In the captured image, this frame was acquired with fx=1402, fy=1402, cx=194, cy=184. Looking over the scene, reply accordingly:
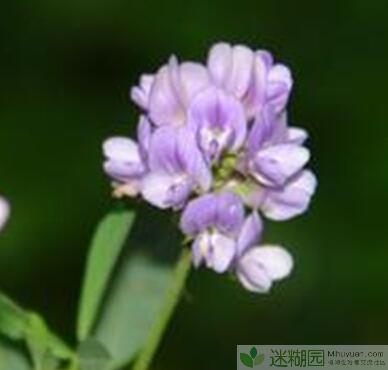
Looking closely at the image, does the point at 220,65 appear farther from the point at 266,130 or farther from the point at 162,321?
the point at 162,321

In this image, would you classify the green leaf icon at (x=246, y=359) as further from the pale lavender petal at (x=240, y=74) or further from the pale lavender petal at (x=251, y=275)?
the pale lavender petal at (x=240, y=74)

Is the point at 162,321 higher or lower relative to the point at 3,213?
lower

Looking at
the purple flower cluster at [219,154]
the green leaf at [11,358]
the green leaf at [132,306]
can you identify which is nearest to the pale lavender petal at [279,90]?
the purple flower cluster at [219,154]

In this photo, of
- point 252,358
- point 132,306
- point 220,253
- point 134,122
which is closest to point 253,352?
point 252,358

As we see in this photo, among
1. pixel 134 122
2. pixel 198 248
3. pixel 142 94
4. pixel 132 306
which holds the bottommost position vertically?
pixel 134 122

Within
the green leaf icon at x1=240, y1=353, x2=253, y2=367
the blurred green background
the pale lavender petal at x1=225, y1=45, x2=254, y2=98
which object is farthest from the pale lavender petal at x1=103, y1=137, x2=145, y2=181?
the blurred green background

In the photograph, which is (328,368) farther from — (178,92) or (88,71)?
(88,71)

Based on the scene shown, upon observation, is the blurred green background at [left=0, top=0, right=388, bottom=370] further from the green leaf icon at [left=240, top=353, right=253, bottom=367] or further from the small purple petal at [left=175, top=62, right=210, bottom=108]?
the small purple petal at [left=175, top=62, right=210, bottom=108]
